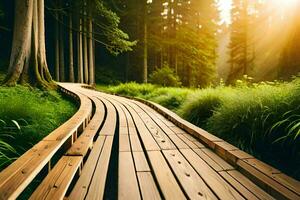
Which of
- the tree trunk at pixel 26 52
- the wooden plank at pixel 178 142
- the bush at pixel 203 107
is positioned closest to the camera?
the wooden plank at pixel 178 142

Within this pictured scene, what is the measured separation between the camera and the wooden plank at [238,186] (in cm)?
228

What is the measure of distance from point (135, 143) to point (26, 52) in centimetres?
750

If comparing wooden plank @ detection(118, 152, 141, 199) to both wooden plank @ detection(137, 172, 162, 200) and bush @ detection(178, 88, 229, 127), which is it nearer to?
wooden plank @ detection(137, 172, 162, 200)

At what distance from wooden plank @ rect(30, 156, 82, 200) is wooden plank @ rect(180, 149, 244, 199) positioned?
1322mm

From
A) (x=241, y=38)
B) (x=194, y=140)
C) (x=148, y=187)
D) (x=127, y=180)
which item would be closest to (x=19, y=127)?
(x=127, y=180)

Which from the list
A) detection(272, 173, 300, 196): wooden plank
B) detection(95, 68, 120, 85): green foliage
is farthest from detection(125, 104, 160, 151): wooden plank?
detection(95, 68, 120, 85): green foliage

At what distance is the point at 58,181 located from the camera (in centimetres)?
226

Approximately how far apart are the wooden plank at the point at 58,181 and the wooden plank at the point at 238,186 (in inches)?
60.6

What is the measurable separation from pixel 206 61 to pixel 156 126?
25.1m

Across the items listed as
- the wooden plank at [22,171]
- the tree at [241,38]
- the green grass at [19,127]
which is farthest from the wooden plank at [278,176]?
the tree at [241,38]

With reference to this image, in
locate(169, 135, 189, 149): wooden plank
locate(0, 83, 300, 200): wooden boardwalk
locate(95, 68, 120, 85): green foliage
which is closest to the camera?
locate(0, 83, 300, 200): wooden boardwalk

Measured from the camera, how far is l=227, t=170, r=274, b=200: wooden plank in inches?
90.8

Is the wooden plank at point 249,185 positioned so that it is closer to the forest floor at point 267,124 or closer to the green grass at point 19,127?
the forest floor at point 267,124

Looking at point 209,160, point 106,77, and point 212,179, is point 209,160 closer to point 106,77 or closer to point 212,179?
point 212,179
